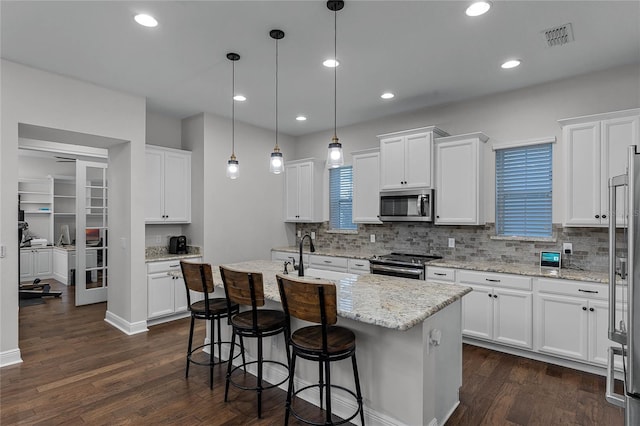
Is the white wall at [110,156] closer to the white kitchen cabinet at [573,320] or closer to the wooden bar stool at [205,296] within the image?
the wooden bar stool at [205,296]

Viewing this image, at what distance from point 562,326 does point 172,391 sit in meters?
3.51

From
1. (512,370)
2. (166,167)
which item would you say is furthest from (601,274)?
(166,167)

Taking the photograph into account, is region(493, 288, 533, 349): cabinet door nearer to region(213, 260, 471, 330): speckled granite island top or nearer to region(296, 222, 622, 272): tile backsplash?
region(296, 222, 622, 272): tile backsplash

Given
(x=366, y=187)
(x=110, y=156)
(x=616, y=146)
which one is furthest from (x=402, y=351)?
(x=110, y=156)

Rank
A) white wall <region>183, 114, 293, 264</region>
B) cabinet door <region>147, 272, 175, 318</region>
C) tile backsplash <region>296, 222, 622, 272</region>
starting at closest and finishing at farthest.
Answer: tile backsplash <region>296, 222, 622, 272</region>
cabinet door <region>147, 272, 175, 318</region>
white wall <region>183, 114, 293, 264</region>

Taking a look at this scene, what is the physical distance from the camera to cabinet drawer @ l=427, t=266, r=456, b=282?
392 centimetres

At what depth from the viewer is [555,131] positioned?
379 centimetres

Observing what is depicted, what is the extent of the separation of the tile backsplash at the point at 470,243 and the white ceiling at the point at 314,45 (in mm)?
1671

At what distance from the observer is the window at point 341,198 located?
18.9 feet

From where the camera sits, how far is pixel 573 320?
320 centimetres

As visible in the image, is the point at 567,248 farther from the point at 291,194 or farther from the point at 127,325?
the point at 127,325

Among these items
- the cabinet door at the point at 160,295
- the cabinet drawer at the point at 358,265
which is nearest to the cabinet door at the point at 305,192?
the cabinet drawer at the point at 358,265

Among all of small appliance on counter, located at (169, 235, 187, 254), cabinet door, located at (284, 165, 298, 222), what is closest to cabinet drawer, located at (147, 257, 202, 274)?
small appliance on counter, located at (169, 235, 187, 254)

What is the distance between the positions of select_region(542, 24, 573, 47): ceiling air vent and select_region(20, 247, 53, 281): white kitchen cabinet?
923cm
